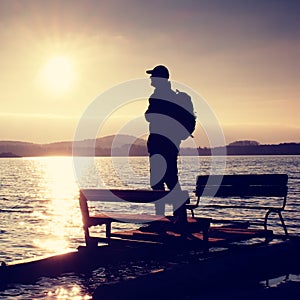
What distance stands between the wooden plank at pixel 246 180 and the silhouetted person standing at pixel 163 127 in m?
1.73

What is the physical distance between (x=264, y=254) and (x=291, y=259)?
0.86 meters

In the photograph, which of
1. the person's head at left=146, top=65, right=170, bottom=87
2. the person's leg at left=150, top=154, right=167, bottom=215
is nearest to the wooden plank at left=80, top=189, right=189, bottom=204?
the person's leg at left=150, top=154, right=167, bottom=215

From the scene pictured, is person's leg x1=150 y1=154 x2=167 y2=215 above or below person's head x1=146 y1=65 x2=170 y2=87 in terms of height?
below

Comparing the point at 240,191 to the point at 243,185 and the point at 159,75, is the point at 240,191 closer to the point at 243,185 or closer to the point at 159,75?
the point at 243,185

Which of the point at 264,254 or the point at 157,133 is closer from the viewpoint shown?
the point at 264,254

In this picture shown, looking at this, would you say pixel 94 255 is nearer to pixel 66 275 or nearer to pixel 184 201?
pixel 66 275

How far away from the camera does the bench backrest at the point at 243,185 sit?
38.1 feet

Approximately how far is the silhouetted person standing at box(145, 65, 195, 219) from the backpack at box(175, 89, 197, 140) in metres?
0.04

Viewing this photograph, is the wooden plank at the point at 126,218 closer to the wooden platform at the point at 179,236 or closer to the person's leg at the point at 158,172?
the wooden platform at the point at 179,236

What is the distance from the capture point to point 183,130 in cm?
1039

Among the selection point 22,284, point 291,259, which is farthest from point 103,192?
point 291,259

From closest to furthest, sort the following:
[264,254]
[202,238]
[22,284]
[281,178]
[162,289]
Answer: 1. [162,289]
2. [22,284]
3. [264,254]
4. [202,238]
5. [281,178]

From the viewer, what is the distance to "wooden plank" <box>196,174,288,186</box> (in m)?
11.6

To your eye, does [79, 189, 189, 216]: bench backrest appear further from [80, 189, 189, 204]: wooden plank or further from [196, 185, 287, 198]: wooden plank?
[196, 185, 287, 198]: wooden plank
